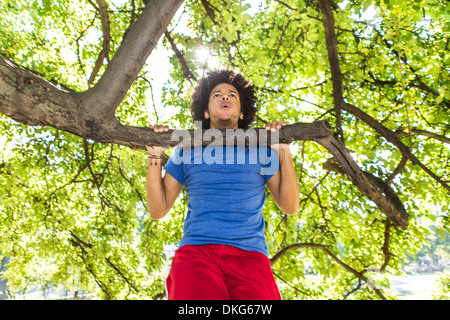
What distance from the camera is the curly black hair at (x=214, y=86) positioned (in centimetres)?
254

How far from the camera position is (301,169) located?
14.6ft

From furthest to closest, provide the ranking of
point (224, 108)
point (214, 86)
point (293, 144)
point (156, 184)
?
point (293, 144)
point (214, 86)
point (224, 108)
point (156, 184)

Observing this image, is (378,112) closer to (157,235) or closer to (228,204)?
(228,204)

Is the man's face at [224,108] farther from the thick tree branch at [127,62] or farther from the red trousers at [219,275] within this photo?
the red trousers at [219,275]

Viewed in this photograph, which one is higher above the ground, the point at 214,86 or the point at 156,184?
the point at 214,86

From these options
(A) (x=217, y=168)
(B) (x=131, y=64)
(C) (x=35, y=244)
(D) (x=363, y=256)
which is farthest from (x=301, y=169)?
(C) (x=35, y=244)

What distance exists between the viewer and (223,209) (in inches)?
66.1

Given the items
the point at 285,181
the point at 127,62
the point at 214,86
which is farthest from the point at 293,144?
the point at 127,62

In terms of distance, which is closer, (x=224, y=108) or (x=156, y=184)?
(x=156, y=184)

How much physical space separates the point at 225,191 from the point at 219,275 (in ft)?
1.50

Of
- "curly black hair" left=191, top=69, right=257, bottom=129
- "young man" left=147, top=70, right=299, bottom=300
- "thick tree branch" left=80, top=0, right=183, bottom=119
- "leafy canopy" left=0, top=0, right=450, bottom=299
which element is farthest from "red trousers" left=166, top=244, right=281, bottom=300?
"leafy canopy" left=0, top=0, right=450, bottom=299

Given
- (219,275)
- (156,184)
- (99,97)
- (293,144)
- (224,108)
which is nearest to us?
(219,275)

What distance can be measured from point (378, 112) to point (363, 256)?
84.3 inches

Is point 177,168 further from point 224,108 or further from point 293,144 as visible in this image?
point 293,144
